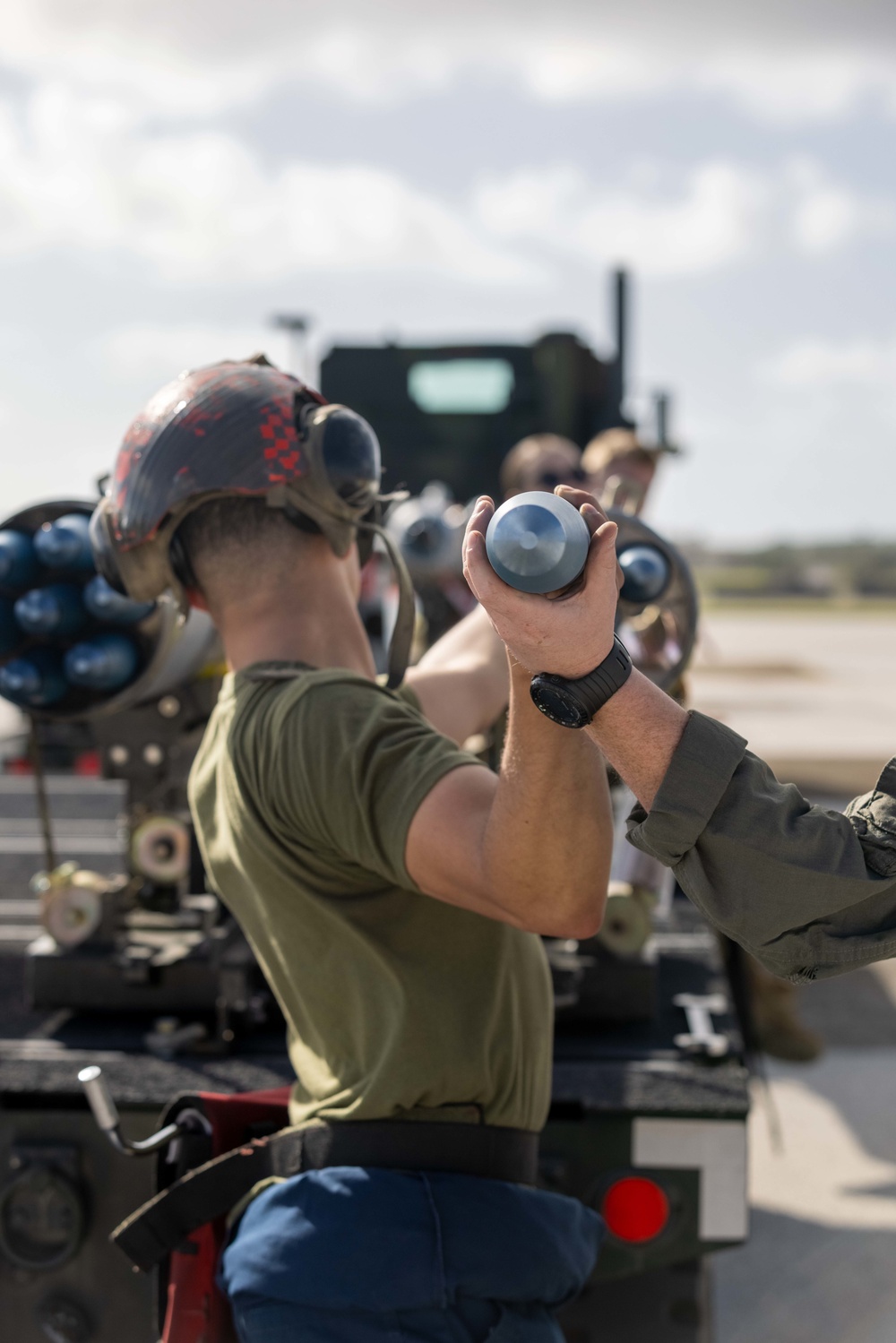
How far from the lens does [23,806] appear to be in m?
4.55

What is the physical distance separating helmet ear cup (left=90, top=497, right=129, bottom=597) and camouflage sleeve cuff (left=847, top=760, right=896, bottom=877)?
1202mm

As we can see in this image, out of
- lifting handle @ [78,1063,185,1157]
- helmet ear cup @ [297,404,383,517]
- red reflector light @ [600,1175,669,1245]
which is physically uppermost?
helmet ear cup @ [297,404,383,517]

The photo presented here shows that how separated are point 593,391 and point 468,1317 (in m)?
6.39

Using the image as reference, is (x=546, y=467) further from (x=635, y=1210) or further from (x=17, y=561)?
(x=635, y=1210)

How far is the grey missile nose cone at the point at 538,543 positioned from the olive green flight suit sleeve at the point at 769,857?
186mm

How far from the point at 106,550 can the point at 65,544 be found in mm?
629

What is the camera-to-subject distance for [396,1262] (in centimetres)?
162

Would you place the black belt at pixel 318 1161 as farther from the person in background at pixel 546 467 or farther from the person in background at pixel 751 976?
the person in background at pixel 546 467

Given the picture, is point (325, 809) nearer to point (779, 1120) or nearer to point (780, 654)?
point (779, 1120)

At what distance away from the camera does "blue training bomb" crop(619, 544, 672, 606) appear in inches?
76.6

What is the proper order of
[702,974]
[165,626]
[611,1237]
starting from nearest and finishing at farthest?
[611,1237]
[165,626]
[702,974]

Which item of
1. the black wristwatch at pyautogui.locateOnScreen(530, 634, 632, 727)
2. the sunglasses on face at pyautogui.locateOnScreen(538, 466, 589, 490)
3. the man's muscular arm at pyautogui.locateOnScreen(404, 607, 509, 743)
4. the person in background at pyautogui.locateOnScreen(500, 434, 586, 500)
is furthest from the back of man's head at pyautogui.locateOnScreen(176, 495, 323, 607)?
the sunglasses on face at pyautogui.locateOnScreen(538, 466, 589, 490)

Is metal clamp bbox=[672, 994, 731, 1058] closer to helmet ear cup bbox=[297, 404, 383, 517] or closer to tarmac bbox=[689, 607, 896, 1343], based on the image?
tarmac bbox=[689, 607, 896, 1343]

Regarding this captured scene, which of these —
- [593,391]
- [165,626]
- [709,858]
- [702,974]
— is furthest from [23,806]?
[593,391]
